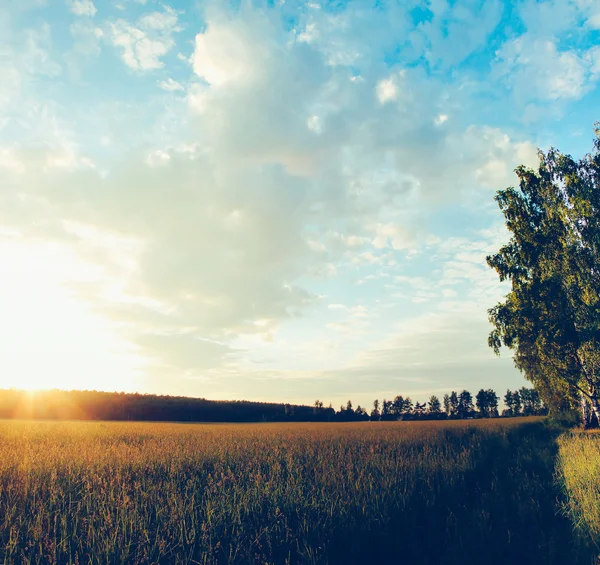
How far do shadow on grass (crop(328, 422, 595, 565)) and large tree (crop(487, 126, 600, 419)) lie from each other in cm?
1496

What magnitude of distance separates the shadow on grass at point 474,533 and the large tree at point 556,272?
49.1 ft

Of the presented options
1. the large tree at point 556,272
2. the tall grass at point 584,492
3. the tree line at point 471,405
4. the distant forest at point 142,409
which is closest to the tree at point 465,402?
the tree line at point 471,405

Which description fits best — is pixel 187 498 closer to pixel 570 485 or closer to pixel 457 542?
pixel 457 542

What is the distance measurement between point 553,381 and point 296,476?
77.9 ft

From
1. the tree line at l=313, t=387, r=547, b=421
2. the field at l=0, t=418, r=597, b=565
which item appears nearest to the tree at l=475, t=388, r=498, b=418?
the tree line at l=313, t=387, r=547, b=421

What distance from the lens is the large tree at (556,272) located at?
824 inches

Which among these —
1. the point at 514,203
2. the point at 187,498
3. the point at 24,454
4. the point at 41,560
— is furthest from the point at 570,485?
the point at 514,203

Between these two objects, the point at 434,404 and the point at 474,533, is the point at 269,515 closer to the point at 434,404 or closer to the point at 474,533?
the point at 474,533

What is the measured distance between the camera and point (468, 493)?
8703 mm

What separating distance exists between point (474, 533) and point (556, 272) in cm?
2027

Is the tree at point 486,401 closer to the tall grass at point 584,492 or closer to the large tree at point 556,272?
the large tree at point 556,272

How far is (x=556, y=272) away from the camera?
2184 centimetres

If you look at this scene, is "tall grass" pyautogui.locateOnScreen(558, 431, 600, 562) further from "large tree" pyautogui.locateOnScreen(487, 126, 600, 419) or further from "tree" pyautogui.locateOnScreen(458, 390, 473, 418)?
"tree" pyautogui.locateOnScreen(458, 390, 473, 418)

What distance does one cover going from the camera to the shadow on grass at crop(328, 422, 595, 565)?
5.35 m
